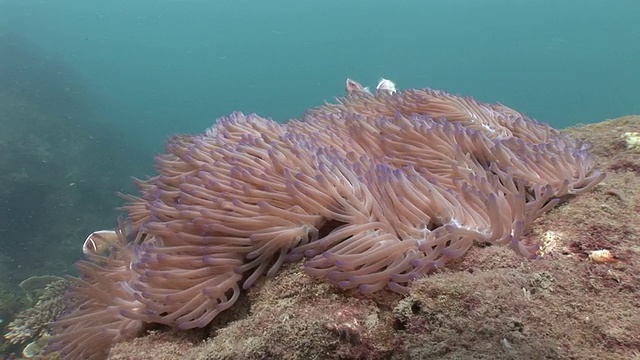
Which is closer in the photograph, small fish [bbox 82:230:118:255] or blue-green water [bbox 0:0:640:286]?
small fish [bbox 82:230:118:255]

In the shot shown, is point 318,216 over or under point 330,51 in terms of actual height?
under

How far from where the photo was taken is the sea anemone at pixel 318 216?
5.84ft

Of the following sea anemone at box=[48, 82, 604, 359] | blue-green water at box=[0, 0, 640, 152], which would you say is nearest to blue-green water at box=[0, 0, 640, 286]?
blue-green water at box=[0, 0, 640, 152]

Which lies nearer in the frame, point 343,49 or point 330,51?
point 343,49

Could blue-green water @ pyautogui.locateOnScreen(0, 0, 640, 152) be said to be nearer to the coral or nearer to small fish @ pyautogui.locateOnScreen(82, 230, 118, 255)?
the coral

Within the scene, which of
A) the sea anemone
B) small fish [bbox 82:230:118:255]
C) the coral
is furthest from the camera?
the coral

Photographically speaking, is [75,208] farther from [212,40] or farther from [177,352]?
[212,40]

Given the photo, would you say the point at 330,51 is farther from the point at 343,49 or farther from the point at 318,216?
the point at 318,216

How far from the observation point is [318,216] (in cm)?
195

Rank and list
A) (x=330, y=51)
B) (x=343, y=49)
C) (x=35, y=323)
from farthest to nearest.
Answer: (x=330, y=51) < (x=343, y=49) < (x=35, y=323)

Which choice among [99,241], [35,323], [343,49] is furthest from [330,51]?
[99,241]

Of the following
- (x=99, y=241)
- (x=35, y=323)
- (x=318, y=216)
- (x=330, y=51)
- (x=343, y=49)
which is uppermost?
(x=330, y=51)

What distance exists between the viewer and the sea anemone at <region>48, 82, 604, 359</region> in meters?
1.78

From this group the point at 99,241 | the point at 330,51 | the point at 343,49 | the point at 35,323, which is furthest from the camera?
the point at 330,51
